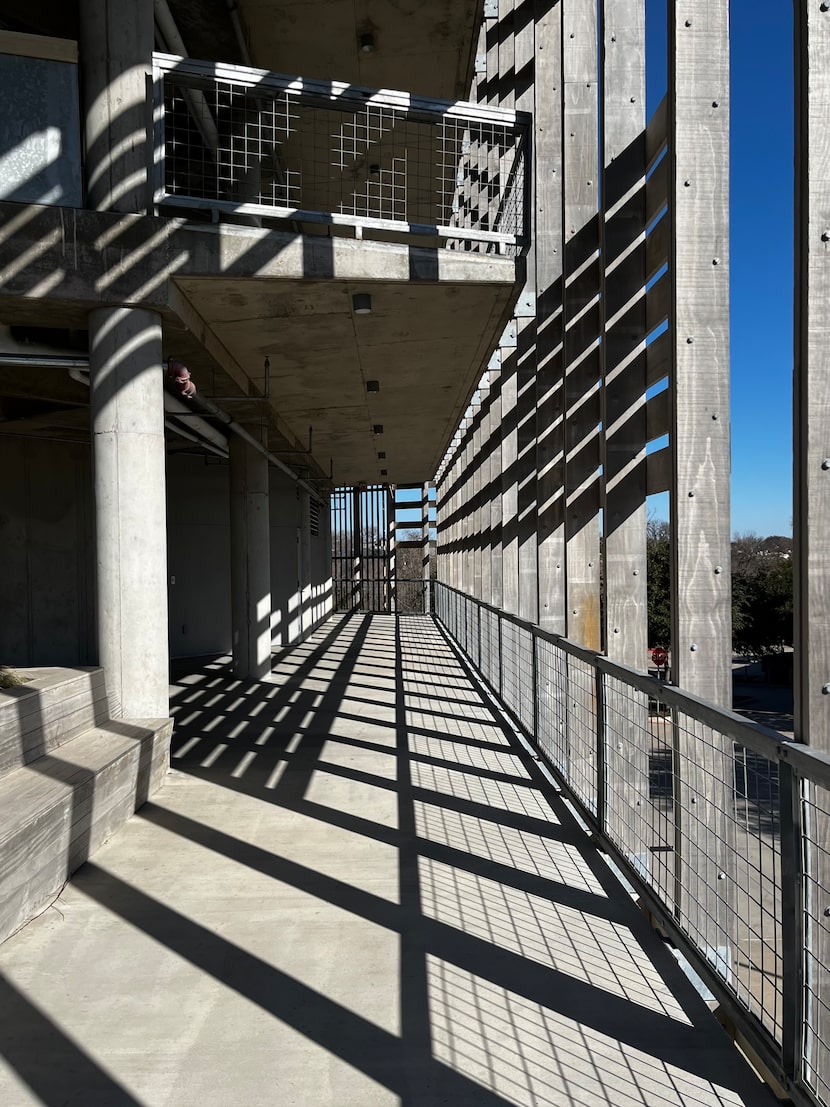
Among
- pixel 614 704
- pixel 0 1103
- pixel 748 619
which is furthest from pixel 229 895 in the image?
pixel 748 619

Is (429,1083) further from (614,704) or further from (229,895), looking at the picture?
(614,704)

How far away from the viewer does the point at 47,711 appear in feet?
14.5

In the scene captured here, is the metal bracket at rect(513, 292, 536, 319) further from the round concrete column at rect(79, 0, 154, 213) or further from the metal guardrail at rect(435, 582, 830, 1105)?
the round concrete column at rect(79, 0, 154, 213)

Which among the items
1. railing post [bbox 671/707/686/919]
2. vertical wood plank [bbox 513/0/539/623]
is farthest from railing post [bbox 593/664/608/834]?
vertical wood plank [bbox 513/0/539/623]

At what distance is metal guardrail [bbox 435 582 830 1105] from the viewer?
218 cm

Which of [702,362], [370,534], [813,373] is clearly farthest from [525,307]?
[370,534]

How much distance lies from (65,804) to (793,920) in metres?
2.85

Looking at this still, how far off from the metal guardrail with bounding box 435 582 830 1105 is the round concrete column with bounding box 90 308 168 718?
2.60m

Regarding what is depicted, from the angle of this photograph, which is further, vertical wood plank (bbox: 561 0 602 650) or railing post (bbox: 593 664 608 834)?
vertical wood plank (bbox: 561 0 602 650)

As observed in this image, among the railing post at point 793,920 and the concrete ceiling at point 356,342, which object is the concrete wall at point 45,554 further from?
the railing post at point 793,920

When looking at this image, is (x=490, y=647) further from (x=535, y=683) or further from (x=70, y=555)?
(x=70, y=555)

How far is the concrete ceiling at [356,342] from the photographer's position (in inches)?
235

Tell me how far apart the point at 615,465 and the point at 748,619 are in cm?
2910

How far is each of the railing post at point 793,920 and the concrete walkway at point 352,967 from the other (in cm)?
19
